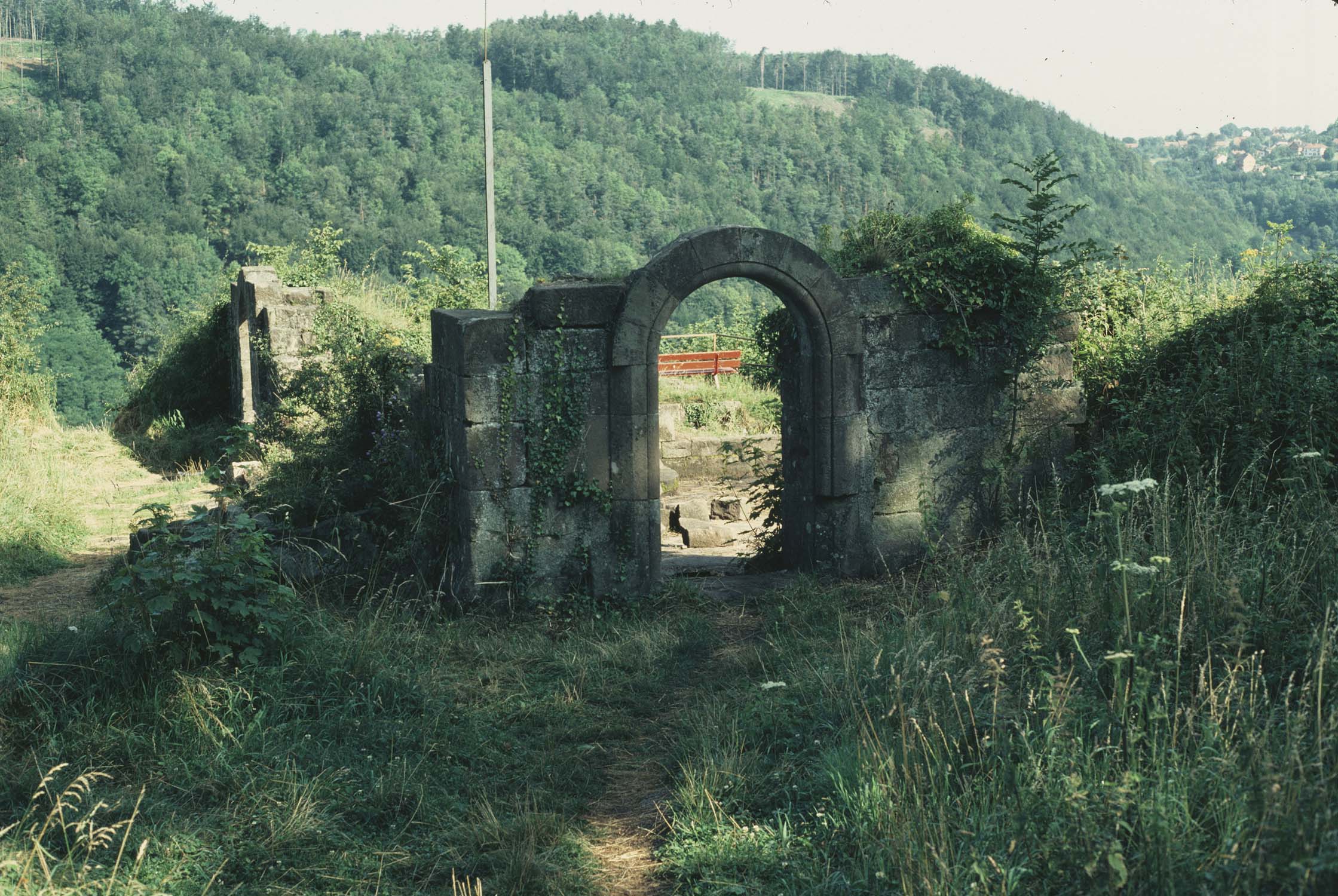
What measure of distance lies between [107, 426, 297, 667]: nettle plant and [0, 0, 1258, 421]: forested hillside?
27.4 metres

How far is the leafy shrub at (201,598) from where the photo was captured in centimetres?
541

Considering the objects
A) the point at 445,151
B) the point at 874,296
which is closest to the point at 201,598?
the point at 874,296

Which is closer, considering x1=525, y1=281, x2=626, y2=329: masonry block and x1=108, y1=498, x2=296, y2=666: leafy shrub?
x1=108, y1=498, x2=296, y2=666: leafy shrub

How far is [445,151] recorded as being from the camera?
4834 centimetres

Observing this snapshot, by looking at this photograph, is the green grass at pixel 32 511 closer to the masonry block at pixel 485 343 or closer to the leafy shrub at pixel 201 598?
the leafy shrub at pixel 201 598

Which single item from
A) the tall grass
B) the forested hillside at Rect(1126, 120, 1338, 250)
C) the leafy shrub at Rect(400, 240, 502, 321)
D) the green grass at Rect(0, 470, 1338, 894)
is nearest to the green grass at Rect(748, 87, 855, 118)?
the forested hillside at Rect(1126, 120, 1338, 250)

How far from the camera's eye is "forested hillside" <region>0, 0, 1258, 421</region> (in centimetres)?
3925

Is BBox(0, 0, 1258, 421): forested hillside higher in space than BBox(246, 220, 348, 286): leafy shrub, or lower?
higher

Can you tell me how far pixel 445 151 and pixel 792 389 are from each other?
42828mm

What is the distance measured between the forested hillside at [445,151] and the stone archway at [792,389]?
25471 millimetres

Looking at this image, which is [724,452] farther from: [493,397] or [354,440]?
[493,397]

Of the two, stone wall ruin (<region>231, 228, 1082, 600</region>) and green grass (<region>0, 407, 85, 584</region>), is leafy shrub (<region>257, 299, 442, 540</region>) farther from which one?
green grass (<region>0, 407, 85, 584</region>)

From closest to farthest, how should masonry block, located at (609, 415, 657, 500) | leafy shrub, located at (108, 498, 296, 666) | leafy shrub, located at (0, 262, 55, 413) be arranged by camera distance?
1. leafy shrub, located at (108, 498, 296, 666)
2. masonry block, located at (609, 415, 657, 500)
3. leafy shrub, located at (0, 262, 55, 413)

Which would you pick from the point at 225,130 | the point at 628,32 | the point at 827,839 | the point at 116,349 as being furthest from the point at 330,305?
the point at 628,32
